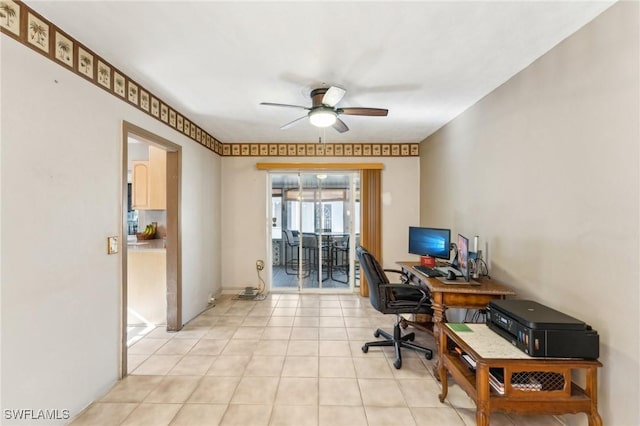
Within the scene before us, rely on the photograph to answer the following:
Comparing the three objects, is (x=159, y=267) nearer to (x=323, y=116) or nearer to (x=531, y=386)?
(x=323, y=116)

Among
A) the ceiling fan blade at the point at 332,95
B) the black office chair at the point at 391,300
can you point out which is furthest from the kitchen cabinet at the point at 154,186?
the black office chair at the point at 391,300

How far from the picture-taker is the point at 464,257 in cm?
249

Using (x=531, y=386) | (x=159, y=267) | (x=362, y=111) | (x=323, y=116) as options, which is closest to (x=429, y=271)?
(x=531, y=386)

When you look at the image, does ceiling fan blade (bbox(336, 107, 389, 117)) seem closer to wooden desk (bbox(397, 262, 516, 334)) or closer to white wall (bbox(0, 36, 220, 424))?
wooden desk (bbox(397, 262, 516, 334))

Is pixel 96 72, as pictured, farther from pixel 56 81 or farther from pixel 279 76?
pixel 279 76

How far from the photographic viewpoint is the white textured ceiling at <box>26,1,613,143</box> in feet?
4.96

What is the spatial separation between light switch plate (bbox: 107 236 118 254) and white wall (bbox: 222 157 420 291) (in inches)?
97.6

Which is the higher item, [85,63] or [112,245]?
[85,63]

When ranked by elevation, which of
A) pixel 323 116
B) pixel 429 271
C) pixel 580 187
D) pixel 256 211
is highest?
pixel 323 116

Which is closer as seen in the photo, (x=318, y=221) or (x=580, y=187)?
(x=580, y=187)

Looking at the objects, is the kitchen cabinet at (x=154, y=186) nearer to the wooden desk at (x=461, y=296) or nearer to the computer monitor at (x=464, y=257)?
the wooden desk at (x=461, y=296)

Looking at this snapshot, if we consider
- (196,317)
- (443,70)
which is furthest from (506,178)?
(196,317)

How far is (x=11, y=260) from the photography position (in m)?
1.46

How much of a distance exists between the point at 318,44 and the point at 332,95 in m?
0.46
